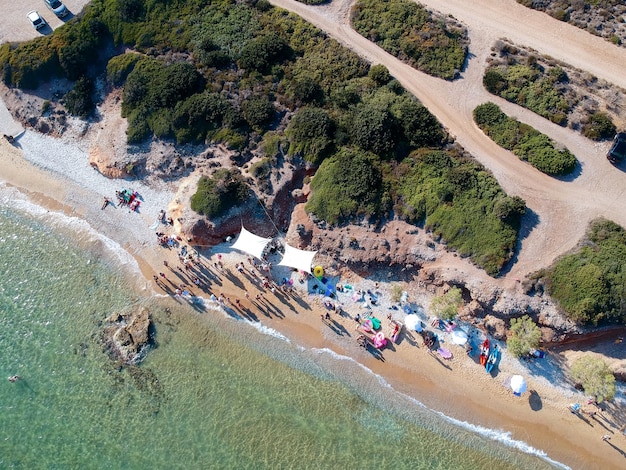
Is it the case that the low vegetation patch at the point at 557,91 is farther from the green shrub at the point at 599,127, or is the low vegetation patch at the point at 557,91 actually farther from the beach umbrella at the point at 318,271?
the beach umbrella at the point at 318,271

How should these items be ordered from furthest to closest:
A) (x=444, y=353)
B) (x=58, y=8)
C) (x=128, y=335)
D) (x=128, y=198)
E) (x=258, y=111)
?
(x=58, y=8), (x=128, y=198), (x=258, y=111), (x=128, y=335), (x=444, y=353)

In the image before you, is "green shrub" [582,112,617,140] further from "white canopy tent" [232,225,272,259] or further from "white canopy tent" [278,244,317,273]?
"white canopy tent" [232,225,272,259]

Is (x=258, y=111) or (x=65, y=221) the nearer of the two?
(x=258, y=111)

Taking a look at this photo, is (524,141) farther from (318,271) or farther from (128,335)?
(128,335)

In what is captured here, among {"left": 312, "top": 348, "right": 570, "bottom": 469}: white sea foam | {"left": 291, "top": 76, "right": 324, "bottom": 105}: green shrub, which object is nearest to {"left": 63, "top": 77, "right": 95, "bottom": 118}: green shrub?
{"left": 291, "top": 76, "right": 324, "bottom": 105}: green shrub

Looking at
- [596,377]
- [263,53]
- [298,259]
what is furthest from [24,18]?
[596,377]

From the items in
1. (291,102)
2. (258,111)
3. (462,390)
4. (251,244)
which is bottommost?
(462,390)

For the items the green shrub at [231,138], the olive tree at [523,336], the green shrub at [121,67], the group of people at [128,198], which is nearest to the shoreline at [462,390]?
the olive tree at [523,336]
